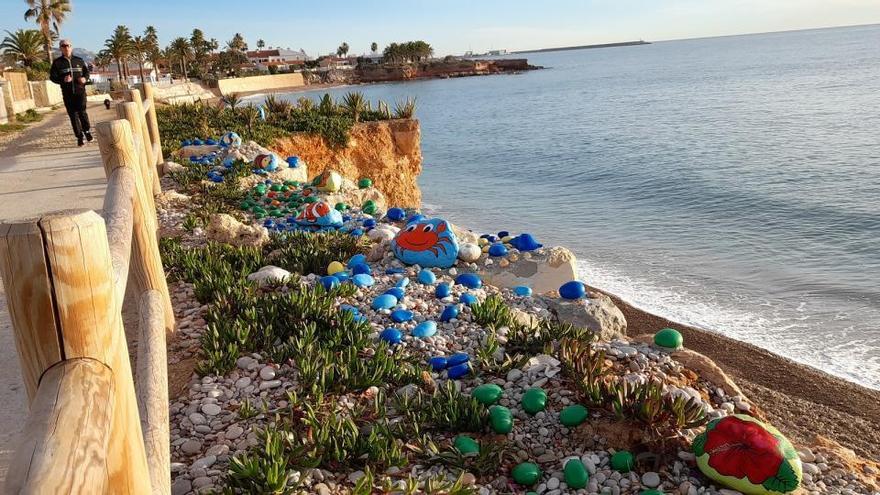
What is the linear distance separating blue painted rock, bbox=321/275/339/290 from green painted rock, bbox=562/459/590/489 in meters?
3.10

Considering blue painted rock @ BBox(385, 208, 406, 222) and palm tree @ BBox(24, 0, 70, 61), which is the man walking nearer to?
blue painted rock @ BBox(385, 208, 406, 222)

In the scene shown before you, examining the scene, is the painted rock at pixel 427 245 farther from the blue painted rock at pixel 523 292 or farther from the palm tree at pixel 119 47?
the palm tree at pixel 119 47

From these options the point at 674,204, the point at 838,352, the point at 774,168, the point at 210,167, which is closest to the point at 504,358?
the point at 838,352

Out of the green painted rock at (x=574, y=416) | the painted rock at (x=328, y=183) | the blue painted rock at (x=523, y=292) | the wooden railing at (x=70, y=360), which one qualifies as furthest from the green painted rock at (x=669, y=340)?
the painted rock at (x=328, y=183)

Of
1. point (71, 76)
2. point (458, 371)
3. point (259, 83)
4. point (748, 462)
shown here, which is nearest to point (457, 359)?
Result: point (458, 371)

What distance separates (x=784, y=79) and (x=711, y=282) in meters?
63.9

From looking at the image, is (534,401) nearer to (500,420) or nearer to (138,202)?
(500,420)

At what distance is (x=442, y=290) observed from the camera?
648 centimetres

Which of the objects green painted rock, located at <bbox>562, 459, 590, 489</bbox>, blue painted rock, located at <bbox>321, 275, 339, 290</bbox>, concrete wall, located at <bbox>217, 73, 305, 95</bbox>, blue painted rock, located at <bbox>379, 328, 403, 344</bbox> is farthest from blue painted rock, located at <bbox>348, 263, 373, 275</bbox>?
concrete wall, located at <bbox>217, 73, 305, 95</bbox>

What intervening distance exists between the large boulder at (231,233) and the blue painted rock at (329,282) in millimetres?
1737

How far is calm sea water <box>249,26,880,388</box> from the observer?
11.2 meters

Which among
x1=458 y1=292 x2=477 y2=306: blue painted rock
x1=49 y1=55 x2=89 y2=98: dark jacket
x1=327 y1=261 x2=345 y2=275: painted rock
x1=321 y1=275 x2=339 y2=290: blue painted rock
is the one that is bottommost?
x1=458 y1=292 x2=477 y2=306: blue painted rock

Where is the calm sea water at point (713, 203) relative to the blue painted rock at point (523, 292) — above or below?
below

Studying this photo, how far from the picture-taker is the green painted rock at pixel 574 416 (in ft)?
13.1
